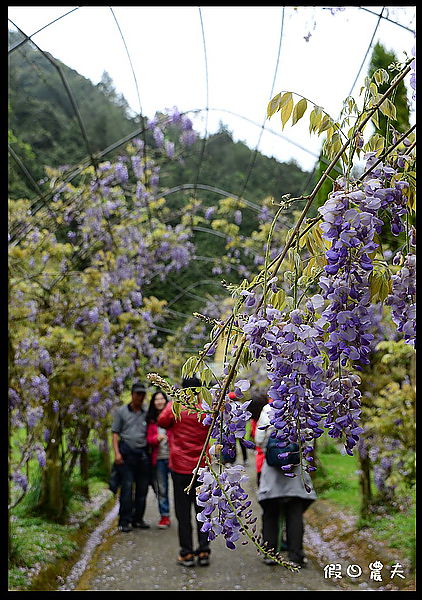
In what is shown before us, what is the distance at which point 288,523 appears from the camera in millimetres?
4285

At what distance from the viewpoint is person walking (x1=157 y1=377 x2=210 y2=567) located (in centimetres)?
421

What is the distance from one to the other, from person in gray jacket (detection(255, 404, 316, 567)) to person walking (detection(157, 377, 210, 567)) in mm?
423

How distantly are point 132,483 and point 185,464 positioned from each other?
159 cm

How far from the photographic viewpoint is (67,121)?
11.0 m

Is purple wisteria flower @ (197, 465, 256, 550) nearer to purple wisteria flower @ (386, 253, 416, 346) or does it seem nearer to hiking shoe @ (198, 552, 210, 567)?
purple wisteria flower @ (386, 253, 416, 346)

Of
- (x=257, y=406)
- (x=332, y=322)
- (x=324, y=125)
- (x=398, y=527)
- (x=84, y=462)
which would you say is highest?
(x=324, y=125)

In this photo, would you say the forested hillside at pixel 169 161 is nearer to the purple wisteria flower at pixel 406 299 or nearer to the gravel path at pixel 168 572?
the gravel path at pixel 168 572

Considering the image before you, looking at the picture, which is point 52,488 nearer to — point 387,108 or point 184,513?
point 184,513

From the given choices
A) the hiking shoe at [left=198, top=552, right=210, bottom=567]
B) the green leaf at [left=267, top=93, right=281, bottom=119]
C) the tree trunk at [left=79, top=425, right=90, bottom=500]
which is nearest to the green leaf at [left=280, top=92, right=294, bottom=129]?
the green leaf at [left=267, top=93, right=281, bottom=119]

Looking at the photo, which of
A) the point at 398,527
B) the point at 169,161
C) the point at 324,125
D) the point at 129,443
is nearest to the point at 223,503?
the point at 324,125

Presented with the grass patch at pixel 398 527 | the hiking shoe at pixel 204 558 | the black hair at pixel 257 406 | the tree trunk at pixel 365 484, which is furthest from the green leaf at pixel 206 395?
the tree trunk at pixel 365 484

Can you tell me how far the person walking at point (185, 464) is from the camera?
421 centimetres

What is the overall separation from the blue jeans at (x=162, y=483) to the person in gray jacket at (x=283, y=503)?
1.67m

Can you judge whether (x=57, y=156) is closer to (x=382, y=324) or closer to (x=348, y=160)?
(x=382, y=324)
